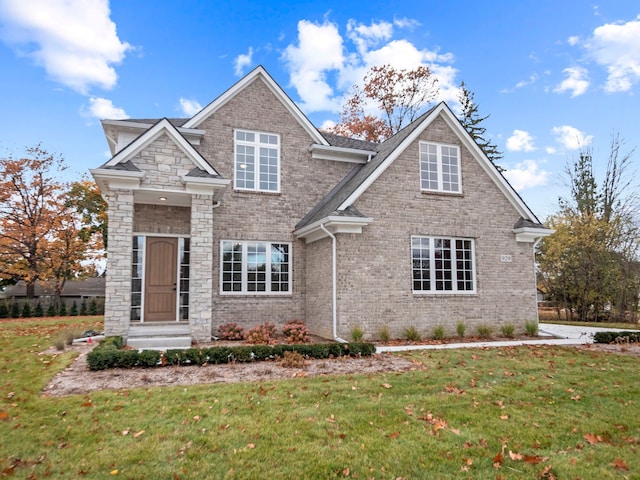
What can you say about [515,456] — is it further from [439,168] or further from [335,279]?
[439,168]

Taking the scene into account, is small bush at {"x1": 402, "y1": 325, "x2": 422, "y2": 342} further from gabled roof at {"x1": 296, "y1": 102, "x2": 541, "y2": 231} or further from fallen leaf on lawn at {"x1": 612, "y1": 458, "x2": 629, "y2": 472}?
fallen leaf on lawn at {"x1": 612, "y1": 458, "x2": 629, "y2": 472}

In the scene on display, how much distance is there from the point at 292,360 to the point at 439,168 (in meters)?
8.55

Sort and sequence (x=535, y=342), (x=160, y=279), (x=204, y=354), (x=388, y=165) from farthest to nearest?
(x=388, y=165) → (x=160, y=279) → (x=535, y=342) → (x=204, y=354)

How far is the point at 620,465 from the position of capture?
3.88 metres

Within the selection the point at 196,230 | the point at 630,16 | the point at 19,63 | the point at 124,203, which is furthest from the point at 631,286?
the point at 19,63

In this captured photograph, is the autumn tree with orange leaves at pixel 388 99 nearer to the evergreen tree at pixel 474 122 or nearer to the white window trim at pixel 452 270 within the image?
the evergreen tree at pixel 474 122

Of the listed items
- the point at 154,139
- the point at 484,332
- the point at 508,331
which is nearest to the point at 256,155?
the point at 154,139

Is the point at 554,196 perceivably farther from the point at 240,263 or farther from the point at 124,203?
the point at 124,203

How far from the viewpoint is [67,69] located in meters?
15.2

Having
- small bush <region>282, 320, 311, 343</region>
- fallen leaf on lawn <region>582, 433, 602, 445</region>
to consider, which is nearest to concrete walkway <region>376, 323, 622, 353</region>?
small bush <region>282, 320, 311, 343</region>

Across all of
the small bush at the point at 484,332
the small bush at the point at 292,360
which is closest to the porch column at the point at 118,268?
the small bush at the point at 292,360

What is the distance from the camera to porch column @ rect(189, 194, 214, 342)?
10.8m

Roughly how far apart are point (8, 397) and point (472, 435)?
625cm

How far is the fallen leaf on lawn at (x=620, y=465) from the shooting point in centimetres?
384
